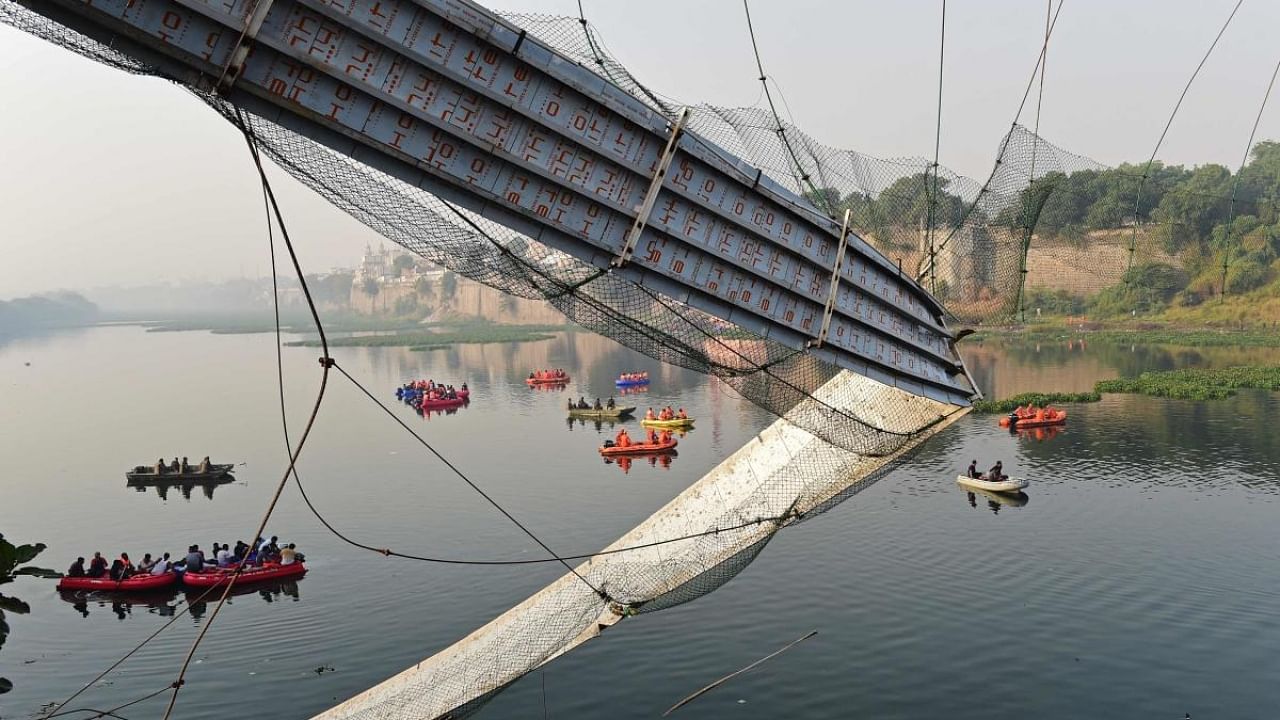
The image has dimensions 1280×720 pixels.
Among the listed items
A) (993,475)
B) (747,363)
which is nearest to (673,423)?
(993,475)

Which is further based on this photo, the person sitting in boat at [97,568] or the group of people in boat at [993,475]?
the group of people in boat at [993,475]

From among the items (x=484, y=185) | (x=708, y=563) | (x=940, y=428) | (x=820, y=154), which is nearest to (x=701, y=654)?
(x=708, y=563)

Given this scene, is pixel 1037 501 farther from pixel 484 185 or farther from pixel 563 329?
pixel 563 329

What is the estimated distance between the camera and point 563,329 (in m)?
174

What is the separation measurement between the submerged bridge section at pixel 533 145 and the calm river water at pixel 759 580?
10.3 m

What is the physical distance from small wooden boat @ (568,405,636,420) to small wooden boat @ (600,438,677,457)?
12.5m

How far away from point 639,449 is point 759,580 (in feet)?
71.3

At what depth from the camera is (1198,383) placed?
6381 centimetres

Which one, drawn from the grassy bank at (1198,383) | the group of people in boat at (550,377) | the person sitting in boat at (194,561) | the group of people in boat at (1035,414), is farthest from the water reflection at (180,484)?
the grassy bank at (1198,383)

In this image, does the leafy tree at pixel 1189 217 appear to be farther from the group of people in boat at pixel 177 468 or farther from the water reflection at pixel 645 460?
the group of people in boat at pixel 177 468

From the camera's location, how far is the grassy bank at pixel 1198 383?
6128cm

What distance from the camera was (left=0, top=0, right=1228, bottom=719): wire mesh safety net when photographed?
13.5 metres

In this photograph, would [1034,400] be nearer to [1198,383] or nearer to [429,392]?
[1198,383]

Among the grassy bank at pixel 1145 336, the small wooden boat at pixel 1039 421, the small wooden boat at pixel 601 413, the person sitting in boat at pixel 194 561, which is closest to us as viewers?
the person sitting in boat at pixel 194 561
